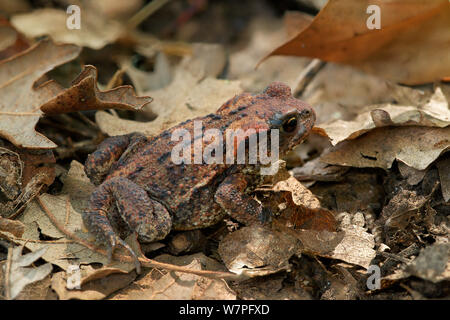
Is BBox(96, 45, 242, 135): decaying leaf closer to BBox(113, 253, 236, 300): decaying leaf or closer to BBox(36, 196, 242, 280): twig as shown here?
BBox(36, 196, 242, 280): twig

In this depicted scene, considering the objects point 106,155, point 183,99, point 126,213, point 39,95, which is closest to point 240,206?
point 126,213

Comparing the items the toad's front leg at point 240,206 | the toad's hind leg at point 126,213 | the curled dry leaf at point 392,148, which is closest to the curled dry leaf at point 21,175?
the toad's hind leg at point 126,213

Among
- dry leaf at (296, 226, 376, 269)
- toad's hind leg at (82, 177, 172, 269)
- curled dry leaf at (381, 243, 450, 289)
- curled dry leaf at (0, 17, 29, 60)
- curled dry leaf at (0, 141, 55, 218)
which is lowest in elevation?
dry leaf at (296, 226, 376, 269)

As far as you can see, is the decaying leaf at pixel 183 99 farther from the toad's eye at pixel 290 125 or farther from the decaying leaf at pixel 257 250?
the decaying leaf at pixel 257 250

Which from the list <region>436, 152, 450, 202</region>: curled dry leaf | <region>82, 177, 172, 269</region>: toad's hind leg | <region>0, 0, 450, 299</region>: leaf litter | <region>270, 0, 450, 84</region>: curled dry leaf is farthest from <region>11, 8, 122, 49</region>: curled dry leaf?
<region>436, 152, 450, 202</region>: curled dry leaf

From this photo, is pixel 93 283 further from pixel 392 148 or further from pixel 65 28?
pixel 65 28

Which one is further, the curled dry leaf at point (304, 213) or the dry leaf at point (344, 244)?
the curled dry leaf at point (304, 213)
